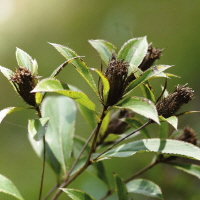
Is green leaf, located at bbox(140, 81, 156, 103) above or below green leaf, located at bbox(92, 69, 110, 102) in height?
below

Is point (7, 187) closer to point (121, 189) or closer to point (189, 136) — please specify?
point (121, 189)

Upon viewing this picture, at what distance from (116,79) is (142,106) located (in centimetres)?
9

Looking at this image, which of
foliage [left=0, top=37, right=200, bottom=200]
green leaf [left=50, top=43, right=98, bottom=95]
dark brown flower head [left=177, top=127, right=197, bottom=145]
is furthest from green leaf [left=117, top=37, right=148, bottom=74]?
dark brown flower head [left=177, top=127, right=197, bottom=145]

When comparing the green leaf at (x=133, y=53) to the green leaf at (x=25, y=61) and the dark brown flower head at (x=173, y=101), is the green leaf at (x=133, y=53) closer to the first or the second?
the dark brown flower head at (x=173, y=101)

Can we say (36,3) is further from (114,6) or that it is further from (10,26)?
(114,6)

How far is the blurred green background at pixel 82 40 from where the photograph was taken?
192 centimetres

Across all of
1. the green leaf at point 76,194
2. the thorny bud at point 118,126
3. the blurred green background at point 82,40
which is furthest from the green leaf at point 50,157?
the blurred green background at point 82,40

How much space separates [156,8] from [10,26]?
43.9 inches

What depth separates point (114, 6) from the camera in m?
2.48

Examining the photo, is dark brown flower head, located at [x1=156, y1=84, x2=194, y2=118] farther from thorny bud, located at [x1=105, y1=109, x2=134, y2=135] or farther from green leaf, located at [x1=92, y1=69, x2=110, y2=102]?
thorny bud, located at [x1=105, y1=109, x2=134, y2=135]

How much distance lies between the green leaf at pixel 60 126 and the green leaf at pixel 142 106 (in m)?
0.42

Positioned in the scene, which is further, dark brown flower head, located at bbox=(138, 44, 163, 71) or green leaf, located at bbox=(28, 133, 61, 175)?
green leaf, located at bbox=(28, 133, 61, 175)

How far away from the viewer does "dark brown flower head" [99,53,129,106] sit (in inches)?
29.1

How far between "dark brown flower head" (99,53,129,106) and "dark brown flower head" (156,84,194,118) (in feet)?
0.34
